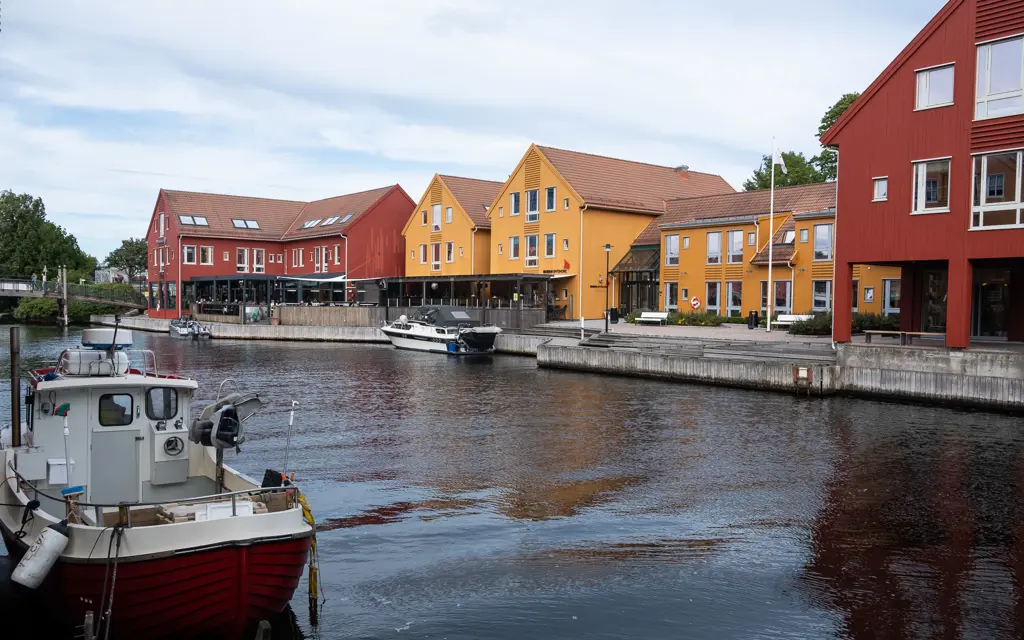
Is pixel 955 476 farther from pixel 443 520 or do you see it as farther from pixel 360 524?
pixel 360 524

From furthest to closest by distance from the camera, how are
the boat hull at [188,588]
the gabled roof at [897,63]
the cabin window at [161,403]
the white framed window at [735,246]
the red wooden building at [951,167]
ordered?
1. the white framed window at [735,246]
2. the gabled roof at [897,63]
3. the red wooden building at [951,167]
4. the cabin window at [161,403]
5. the boat hull at [188,588]

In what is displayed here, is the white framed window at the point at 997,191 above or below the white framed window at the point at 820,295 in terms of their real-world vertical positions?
above

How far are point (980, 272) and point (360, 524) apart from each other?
25.5 metres

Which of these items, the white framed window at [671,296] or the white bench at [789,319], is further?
the white framed window at [671,296]

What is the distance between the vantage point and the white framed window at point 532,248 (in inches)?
2061

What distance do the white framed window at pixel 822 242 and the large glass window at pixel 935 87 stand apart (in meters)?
12.4

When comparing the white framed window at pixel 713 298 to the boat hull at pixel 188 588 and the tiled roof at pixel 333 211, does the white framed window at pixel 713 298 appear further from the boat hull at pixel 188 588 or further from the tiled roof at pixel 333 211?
the boat hull at pixel 188 588

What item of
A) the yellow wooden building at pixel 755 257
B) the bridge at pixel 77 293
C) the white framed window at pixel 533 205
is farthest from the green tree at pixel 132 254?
the yellow wooden building at pixel 755 257

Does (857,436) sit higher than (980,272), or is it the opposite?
(980,272)

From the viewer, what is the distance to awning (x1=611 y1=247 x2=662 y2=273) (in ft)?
156

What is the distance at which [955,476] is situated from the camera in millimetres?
16609

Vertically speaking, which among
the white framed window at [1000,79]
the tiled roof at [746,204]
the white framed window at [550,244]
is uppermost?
the white framed window at [1000,79]

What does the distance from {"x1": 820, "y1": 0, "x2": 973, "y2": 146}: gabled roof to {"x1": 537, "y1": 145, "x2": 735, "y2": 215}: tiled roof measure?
68.1 ft

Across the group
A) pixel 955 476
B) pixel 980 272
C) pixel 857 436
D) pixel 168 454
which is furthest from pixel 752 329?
pixel 168 454
